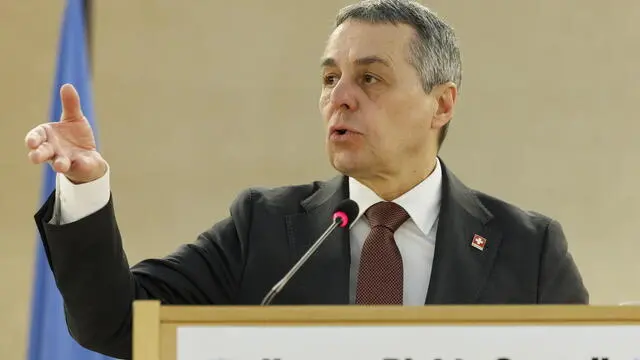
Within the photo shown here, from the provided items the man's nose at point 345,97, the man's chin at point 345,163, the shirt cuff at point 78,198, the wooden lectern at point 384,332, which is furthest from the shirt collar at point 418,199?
the wooden lectern at point 384,332

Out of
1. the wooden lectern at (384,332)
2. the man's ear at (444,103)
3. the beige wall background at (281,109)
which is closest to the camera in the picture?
the wooden lectern at (384,332)

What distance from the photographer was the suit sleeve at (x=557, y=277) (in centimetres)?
305

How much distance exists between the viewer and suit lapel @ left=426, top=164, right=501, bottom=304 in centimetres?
297

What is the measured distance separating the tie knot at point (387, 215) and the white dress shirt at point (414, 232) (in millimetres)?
20

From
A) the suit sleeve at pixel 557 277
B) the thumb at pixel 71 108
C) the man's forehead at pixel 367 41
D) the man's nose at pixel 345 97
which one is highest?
the man's forehead at pixel 367 41

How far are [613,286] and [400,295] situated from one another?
9.82 feet

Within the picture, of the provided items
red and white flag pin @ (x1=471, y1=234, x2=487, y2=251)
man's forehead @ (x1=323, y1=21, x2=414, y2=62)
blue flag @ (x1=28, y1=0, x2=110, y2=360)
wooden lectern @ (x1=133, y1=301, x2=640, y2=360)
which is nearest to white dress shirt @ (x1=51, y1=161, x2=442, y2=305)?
red and white flag pin @ (x1=471, y1=234, x2=487, y2=251)

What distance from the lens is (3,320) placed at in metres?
5.40

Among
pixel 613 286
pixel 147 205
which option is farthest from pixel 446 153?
pixel 147 205

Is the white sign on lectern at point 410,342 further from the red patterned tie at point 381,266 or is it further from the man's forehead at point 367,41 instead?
the man's forehead at point 367,41

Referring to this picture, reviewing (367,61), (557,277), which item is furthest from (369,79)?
(557,277)

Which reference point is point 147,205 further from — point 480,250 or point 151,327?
point 151,327

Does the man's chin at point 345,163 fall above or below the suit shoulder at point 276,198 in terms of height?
above

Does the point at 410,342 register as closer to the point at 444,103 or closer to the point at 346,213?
the point at 346,213
